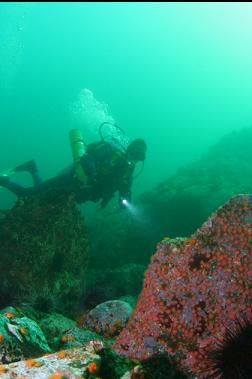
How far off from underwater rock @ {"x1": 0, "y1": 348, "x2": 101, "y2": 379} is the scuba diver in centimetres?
703

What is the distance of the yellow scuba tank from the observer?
9.78 m

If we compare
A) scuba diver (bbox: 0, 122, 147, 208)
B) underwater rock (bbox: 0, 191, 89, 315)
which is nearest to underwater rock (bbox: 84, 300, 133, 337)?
underwater rock (bbox: 0, 191, 89, 315)

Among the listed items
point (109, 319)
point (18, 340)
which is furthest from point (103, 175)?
point (18, 340)

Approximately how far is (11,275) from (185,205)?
1242cm

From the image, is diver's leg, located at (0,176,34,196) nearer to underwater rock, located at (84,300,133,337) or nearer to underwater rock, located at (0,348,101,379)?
underwater rock, located at (84,300,133,337)

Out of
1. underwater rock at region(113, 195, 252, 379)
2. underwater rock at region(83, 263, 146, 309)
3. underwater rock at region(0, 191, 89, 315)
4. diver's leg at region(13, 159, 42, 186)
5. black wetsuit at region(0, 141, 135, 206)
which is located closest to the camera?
underwater rock at region(113, 195, 252, 379)

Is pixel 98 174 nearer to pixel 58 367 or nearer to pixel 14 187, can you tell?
pixel 14 187

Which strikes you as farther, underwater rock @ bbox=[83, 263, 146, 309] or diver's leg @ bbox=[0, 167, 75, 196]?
diver's leg @ bbox=[0, 167, 75, 196]

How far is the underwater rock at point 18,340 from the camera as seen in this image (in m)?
2.88

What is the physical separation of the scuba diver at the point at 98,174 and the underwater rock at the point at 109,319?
13.5 ft

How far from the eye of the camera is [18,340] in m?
→ 3.11

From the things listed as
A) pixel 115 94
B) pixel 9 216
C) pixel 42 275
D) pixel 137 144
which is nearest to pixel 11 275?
pixel 42 275

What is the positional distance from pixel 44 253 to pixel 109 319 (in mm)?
2262

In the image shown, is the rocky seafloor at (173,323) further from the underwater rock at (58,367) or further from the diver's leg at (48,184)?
the diver's leg at (48,184)
